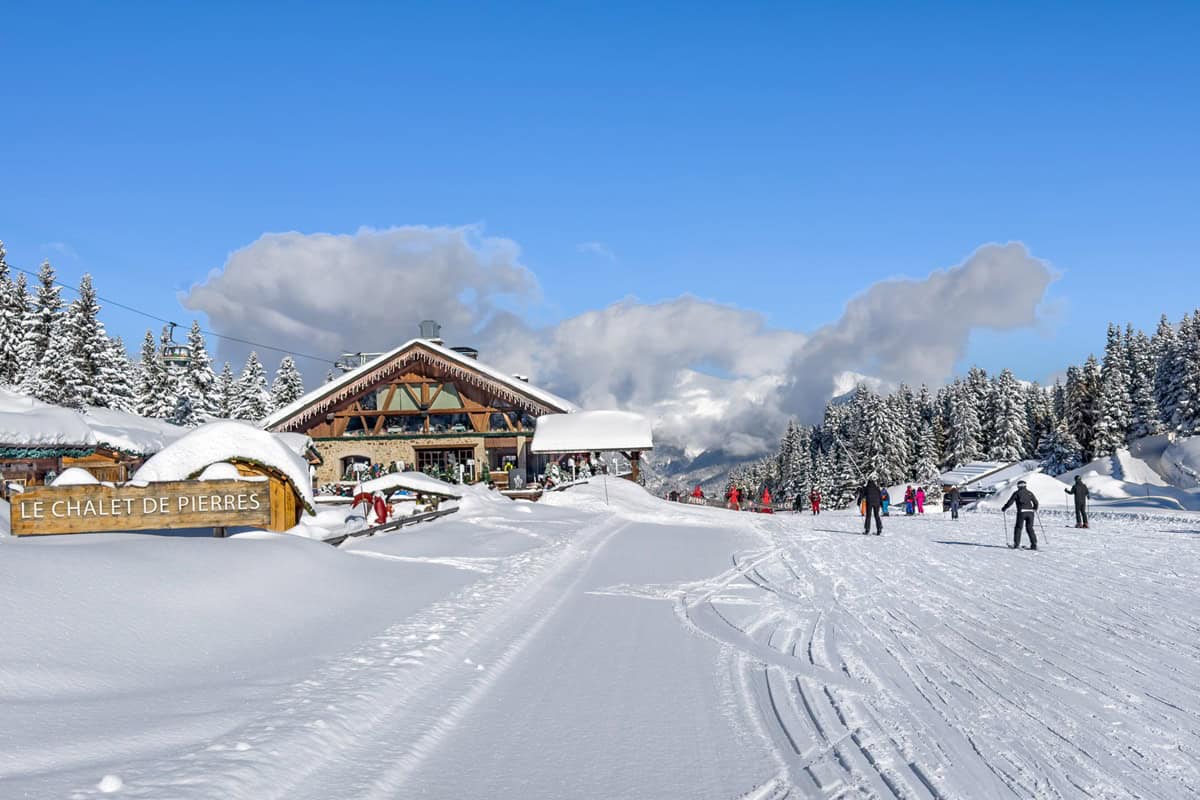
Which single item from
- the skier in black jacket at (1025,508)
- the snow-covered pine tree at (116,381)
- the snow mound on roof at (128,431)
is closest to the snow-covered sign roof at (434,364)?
the snow mound on roof at (128,431)

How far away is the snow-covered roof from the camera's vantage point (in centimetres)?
2425

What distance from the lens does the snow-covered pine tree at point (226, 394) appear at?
60650 millimetres

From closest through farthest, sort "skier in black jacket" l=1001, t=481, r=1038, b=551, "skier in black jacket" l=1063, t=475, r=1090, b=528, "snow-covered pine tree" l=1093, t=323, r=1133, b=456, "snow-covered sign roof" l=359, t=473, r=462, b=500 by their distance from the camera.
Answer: "skier in black jacket" l=1001, t=481, r=1038, b=551, "skier in black jacket" l=1063, t=475, r=1090, b=528, "snow-covered sign roof" l=359, t=473, r=462, b=500, "snow-covered pine tree" l=1093, t=323, r=1133, b=456

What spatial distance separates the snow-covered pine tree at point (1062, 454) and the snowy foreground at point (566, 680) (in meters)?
69.6

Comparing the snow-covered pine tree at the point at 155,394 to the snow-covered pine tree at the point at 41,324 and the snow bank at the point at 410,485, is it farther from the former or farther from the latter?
the snow bank at the point at 410,485

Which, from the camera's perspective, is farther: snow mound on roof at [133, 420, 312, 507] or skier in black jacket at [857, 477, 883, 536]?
skier in black jacket at [857, 477, 883, 536]

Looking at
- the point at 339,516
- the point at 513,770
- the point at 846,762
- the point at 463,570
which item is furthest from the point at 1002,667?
the point at 339,516

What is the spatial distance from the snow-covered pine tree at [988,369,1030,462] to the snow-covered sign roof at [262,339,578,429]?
6491 centimetres

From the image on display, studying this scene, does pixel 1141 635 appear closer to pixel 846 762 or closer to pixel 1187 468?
pixel 846 762

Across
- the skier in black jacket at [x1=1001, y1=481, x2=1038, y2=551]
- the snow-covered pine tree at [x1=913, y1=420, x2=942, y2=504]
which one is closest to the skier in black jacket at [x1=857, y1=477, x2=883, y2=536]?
the skier in black jacket at [x1=1001, y1=481, x2=1038, y2=551]

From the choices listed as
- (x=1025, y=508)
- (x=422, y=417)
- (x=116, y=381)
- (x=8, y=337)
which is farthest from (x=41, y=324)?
(x=1025, y=508)

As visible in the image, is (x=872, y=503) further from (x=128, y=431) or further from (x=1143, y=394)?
(x=1143, y=394)

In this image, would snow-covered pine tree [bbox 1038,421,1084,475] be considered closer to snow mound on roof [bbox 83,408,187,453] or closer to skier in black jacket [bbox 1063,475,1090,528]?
skier in black jacket [bbox 1063,475,1090,528]

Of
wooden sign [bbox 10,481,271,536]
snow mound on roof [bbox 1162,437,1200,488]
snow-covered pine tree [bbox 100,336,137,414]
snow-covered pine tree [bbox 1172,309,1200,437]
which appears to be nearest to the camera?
wooden sign [bbox 10,481,271,536]
